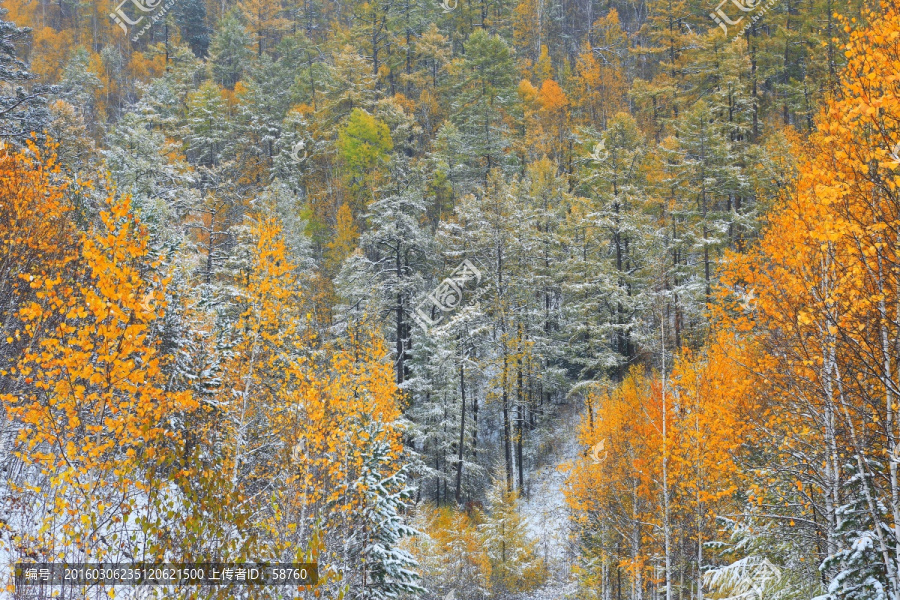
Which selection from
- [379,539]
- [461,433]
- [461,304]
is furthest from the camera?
[461,304]

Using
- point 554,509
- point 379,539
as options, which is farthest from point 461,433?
point 379,539

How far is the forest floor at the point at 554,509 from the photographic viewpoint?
2130 centimetres

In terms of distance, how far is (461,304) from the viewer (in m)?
Result: 27.4

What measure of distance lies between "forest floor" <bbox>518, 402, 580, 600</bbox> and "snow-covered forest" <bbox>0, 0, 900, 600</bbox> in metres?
0.17

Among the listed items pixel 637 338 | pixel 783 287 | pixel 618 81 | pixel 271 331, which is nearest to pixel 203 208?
pixel 271 331

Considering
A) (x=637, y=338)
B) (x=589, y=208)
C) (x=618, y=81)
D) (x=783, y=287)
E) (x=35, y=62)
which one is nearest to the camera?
(x=783, y=287)

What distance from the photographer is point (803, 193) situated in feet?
27.8

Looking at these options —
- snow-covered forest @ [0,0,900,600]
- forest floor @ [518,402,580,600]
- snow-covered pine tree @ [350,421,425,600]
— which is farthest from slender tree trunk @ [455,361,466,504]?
snow-covered pine tree @ [350,421,425,600]

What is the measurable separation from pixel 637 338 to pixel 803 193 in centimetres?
1543

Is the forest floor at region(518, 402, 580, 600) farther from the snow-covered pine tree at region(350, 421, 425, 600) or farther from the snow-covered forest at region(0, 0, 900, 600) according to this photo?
the snow-covered pine tree at region(350, 421, 425, 600)

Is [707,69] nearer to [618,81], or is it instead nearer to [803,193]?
[618,81]

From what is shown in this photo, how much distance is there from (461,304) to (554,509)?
10.2m

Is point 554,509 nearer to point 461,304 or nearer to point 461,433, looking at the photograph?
point 461,433

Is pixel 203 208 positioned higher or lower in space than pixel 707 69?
lower
